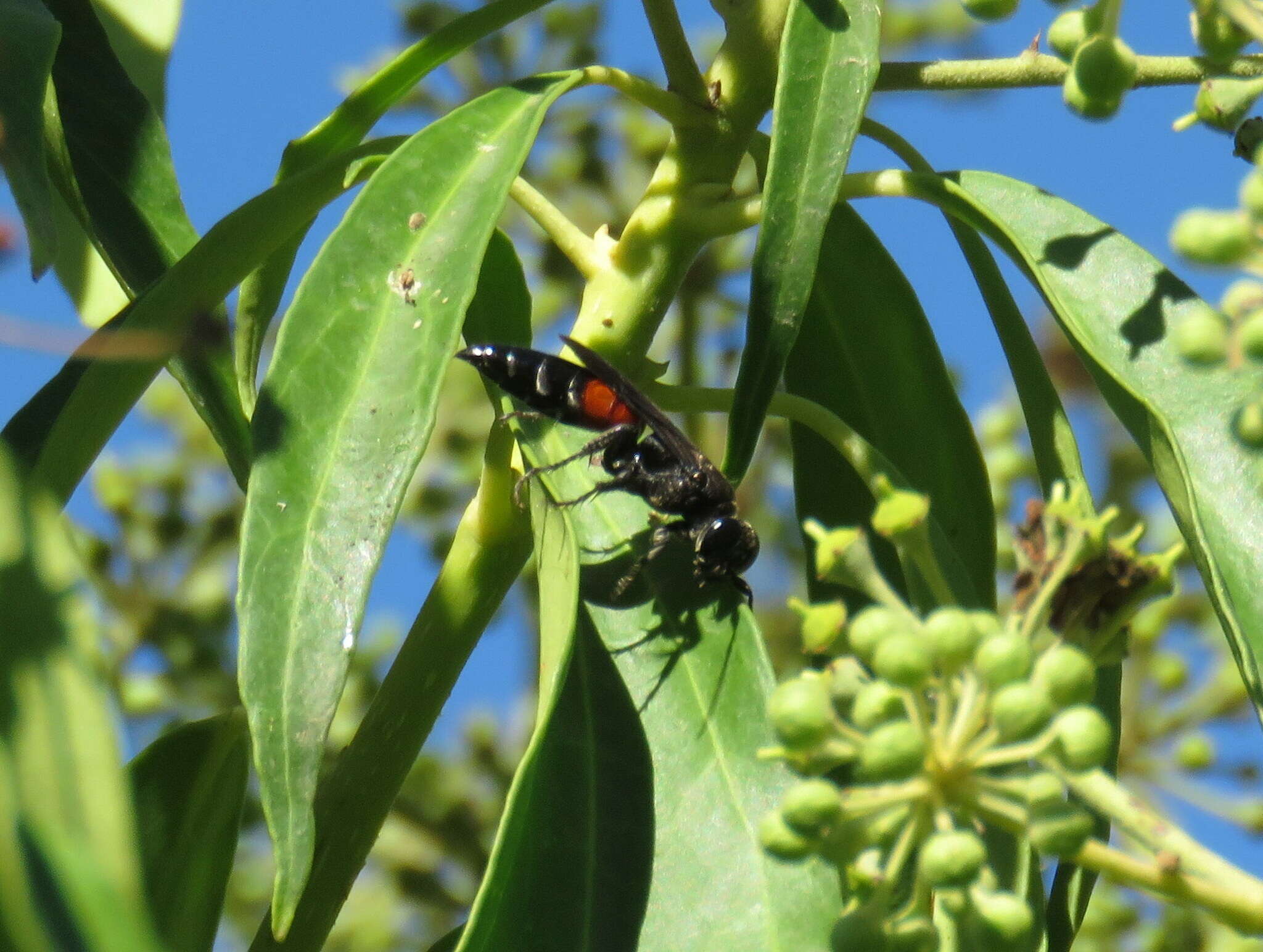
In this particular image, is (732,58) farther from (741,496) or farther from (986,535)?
(741,496)

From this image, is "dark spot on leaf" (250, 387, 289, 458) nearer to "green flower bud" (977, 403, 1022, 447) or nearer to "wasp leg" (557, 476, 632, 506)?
"wasp leg" (557, 476, 632, 506)

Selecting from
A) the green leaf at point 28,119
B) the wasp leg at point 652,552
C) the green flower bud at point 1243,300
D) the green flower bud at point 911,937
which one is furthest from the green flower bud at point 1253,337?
the green leaf at point 28,119

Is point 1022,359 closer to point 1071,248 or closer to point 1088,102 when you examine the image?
point 1071,248

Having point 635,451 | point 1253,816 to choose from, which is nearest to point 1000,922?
point 635,451

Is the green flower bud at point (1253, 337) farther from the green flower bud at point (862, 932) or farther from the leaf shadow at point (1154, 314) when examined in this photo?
the green flower bud at point (862, 932)

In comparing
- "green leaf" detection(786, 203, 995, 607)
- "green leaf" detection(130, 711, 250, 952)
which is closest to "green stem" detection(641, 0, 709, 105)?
"green leaf" detection(786, 203, 995, 607)

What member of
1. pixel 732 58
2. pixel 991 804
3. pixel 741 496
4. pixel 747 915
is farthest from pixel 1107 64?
pixel 741 496
